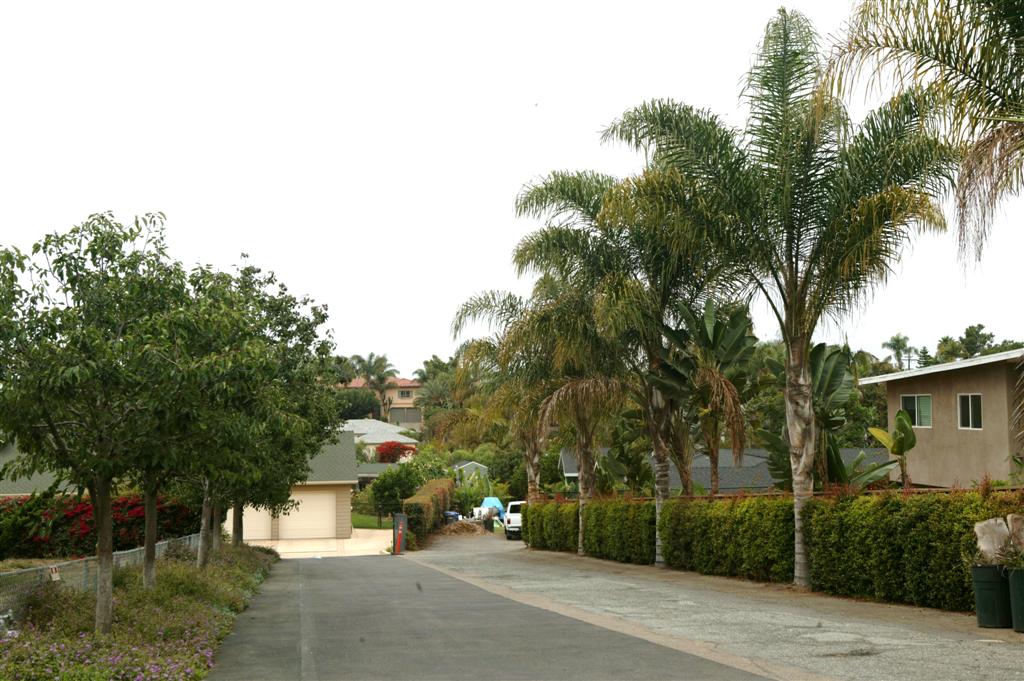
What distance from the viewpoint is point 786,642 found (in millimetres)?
12023

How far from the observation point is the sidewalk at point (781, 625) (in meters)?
10.3

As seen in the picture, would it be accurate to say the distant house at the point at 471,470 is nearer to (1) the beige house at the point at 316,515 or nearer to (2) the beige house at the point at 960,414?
(1) the beige house at the point at 316,515

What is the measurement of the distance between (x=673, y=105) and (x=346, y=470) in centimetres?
3284

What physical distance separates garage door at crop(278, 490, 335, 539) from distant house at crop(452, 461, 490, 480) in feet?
62.1

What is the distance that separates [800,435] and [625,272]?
790 centimetres

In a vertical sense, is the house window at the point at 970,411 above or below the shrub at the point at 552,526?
above

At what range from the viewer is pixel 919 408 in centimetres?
3047

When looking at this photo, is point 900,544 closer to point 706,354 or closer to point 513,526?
point 706,354

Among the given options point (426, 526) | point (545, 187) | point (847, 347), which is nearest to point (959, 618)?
point (847, 347)

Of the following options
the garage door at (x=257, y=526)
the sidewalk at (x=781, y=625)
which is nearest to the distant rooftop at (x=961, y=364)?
the sidewalk at (x=781, y=625)

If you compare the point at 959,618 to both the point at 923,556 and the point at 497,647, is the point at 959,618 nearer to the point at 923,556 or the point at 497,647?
the point at 923,556

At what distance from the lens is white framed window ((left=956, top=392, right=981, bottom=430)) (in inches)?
1081

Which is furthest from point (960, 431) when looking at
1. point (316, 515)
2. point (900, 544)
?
point (316, 515)

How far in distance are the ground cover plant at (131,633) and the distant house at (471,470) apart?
170 feet
